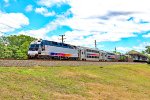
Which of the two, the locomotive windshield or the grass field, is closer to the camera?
the grass field

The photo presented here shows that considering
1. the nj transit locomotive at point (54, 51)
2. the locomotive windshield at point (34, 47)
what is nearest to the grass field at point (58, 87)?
the nj transit locomotive at point (54, 51)

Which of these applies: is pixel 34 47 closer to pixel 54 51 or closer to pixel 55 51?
pixel 54 51

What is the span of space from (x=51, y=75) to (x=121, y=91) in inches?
271

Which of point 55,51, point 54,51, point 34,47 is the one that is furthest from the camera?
point 55,51

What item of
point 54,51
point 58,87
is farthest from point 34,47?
point 58,87

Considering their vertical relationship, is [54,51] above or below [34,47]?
below

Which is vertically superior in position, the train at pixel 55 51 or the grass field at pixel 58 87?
the train at pixel 55 51

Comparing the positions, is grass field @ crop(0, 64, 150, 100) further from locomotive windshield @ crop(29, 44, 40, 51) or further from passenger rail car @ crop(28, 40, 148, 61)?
locomotive windshield @ crop(29, 44, 40, 51)

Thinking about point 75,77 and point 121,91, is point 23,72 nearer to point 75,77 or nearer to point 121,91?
point 75,77

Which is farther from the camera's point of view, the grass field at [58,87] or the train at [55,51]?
the train at [55,51]

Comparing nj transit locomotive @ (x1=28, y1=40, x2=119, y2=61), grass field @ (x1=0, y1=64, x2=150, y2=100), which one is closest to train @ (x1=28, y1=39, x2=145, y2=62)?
nj transit locomotive @ (x1=28, y1=40, x2=119, y2=61)

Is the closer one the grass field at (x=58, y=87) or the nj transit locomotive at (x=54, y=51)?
the grass field at (x=58, y=87)

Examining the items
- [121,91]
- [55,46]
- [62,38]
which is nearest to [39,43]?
[55,46]

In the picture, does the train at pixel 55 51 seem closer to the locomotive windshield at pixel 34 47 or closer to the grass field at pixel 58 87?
the locomotive windshield at pixel 34 47
